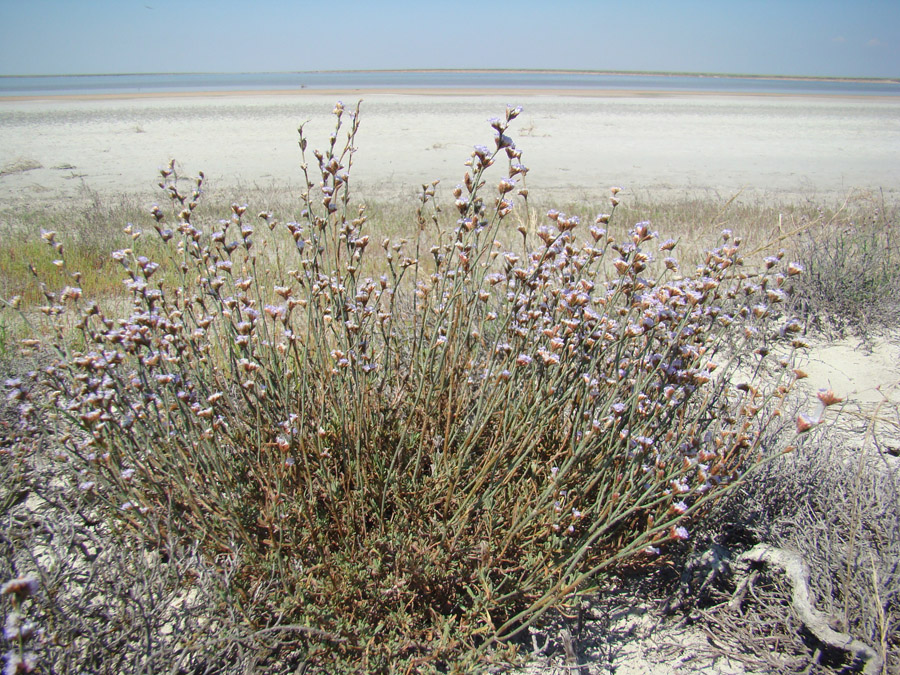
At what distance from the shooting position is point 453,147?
1620 centimetres

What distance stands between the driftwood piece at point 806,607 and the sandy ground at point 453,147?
5.36m

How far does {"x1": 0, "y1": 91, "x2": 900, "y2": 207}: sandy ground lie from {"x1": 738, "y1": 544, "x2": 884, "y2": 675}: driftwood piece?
5.36 meters

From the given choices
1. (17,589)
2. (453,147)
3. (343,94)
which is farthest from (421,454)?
→ (343,94)

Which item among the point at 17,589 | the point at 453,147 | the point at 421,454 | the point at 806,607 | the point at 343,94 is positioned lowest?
the point at 806,607

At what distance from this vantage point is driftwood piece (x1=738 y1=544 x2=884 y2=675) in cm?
177

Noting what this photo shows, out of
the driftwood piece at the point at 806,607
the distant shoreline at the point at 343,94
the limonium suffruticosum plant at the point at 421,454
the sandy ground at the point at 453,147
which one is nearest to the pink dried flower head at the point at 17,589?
the limonium suffruticosum plant at the point at 421,454

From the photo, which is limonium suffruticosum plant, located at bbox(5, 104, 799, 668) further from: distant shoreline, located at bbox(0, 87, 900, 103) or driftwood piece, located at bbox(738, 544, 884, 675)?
distant shoreline, located at bbox(0, 87, 900, 103)

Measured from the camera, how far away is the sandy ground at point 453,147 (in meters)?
11.7

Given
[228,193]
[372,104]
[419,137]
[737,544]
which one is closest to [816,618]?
[737,544]

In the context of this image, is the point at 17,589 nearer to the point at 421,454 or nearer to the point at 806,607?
the point at 421,454

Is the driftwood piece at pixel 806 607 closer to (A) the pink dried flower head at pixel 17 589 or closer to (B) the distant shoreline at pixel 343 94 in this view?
(A) the pink dried flower head at pixel 17 589

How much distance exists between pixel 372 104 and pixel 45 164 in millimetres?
18805

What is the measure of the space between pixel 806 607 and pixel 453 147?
15.8 meters

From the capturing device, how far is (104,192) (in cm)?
1012
